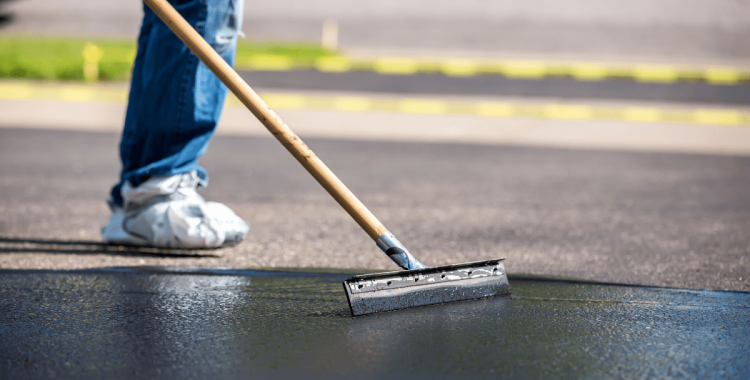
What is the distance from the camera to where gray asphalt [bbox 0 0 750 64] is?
77.2 feet

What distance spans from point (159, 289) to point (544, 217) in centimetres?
172

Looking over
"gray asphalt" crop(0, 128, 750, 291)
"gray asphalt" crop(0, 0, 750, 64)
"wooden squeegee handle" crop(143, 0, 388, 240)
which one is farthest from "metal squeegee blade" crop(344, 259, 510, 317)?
"gray asphalt" crop(0, 0, 750, 64)

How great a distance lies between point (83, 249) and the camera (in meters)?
2.48

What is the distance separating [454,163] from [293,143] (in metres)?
2.85

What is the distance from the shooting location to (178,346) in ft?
5.08

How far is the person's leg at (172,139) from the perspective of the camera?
7.82 feet

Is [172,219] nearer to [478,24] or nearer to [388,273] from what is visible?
[388,273]

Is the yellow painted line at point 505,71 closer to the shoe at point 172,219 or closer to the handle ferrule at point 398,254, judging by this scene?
the shoe at point 172,219

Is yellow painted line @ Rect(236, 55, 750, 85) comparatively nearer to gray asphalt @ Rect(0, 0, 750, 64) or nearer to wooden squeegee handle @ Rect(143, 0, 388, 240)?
gray asphalt @ Rect(0, 0, 750, 64)

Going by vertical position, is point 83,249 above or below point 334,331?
below

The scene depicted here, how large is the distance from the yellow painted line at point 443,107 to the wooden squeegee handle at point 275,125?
5.50 m

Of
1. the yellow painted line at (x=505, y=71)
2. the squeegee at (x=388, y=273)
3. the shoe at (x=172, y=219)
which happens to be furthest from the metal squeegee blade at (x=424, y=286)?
the yellow painted line at (x=505, y=71)

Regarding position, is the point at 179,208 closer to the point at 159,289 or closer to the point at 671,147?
the point at 159,289

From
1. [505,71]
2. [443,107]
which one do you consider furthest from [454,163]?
[505,71]
